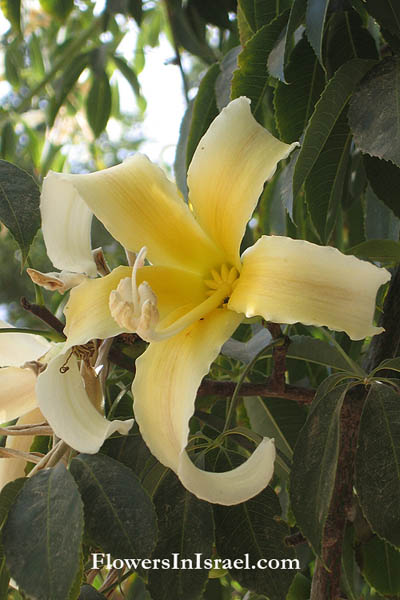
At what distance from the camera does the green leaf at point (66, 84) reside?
48.8 inches

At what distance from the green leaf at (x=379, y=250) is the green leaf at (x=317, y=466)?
11cm

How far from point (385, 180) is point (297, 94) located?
10 cm

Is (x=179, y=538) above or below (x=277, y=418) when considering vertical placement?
above

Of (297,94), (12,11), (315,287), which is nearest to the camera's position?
(315,287)

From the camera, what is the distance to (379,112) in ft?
1.68

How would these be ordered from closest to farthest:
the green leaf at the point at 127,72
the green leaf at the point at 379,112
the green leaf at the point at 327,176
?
1. the green leaf at the point at 379,112
2. the green leaf at the point at 327,176
3. the green leaf at the point at 127,72

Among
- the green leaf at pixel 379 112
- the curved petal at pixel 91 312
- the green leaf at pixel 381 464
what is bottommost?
the green leaf at pixel 381 464

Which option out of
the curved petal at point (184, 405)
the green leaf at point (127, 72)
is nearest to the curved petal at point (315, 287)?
the curved petal at point (184, 405)

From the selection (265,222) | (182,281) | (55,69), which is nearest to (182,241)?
(182,281)

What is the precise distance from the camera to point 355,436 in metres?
0.58

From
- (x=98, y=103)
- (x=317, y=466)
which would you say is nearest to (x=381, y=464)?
(x=317, y=466)

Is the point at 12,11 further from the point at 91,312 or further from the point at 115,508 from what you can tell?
the point at 115,508

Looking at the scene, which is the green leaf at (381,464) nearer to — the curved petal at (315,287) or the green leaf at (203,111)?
the curved petal at (315,287)

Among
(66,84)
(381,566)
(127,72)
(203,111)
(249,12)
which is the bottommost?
(381,566)
